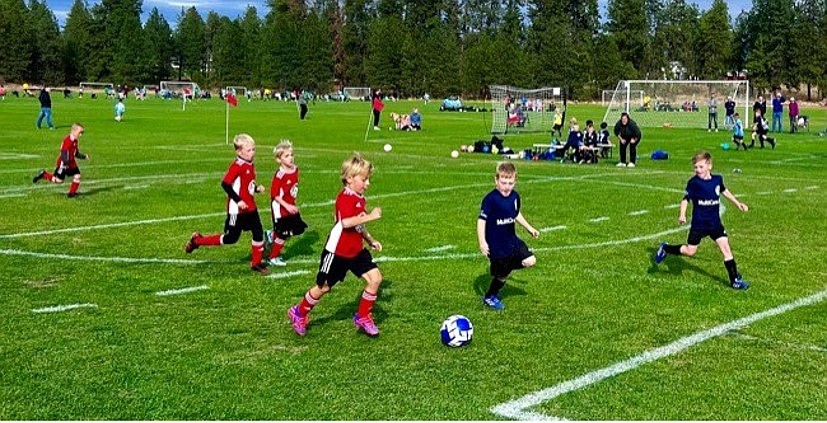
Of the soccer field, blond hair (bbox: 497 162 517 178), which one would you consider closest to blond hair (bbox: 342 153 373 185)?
the soccer field

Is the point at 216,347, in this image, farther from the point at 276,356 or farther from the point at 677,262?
the point at 677,262

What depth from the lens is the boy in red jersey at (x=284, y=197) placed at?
36.4ft

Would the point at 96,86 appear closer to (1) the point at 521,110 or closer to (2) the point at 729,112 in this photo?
(1) the point at 521,110

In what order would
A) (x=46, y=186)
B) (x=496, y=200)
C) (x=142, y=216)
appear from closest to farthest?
(x=496, y=200) < (x=142, y=216) < (x=46, y=186)

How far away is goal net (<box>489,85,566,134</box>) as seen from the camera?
46219 mm

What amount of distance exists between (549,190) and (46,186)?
11.2 metres

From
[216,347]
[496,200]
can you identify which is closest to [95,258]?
[216,347]

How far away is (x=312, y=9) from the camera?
15850cm

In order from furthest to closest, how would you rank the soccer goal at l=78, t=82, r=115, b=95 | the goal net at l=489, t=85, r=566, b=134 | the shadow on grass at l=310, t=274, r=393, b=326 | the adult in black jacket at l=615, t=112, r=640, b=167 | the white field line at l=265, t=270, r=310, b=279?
the soccer goal at l=78, t=82, r=115, b=95 < the goal net at l=489, t=85, r=566, b=134 < the adult in black jacket at l=615, t=112, r=640, b=167 < the white field line at l=265, t=270, r=310, b=279 < the shadow on grass at l=310, t=274, r=393, b=326

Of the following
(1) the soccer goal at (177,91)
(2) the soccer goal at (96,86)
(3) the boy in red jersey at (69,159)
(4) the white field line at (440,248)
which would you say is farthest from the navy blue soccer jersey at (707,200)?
(2) the soccer goal at (96,86)

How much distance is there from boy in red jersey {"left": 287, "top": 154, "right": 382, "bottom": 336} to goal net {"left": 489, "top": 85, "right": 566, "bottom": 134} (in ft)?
111

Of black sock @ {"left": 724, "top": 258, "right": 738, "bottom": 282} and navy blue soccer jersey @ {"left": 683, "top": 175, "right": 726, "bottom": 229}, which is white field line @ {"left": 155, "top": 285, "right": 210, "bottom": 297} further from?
black sock @ {"left": 724, "top": 258, "right": 738, "bottom": 282}

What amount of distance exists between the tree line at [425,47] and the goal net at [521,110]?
6657cm

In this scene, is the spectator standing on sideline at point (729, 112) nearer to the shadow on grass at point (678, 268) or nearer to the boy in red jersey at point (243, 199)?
the shadow on grass at point (678, 268)
